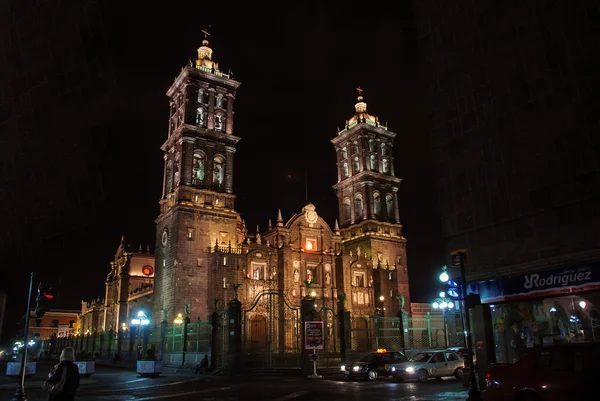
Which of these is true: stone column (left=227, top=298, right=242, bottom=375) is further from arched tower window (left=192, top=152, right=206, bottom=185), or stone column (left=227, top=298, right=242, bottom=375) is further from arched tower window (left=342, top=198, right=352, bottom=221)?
arched tower window (left=342, top=198, right=352, bottom=221)

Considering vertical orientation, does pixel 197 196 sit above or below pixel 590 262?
above

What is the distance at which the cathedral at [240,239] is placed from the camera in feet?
154

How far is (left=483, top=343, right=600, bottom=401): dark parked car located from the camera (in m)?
9.75

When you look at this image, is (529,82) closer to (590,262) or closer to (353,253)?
(590,262)

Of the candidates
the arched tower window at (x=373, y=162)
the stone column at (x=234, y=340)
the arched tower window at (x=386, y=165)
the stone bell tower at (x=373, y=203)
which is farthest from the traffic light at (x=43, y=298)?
the arched tower window at (x=386, y=165)

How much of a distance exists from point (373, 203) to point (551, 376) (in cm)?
5312

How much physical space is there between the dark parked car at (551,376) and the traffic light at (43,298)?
13.3m

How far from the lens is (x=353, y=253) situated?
203ft

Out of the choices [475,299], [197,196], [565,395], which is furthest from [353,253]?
[565,395]

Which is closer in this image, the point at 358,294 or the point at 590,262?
the point at 590,262

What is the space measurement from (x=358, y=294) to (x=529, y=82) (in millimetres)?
41794

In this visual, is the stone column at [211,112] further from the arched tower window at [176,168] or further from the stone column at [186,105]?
the arched tower window at [176,168]

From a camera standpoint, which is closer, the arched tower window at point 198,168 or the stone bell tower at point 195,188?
the stone bell tower at point 195,188

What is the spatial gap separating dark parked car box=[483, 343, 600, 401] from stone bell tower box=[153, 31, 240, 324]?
37.3 m
